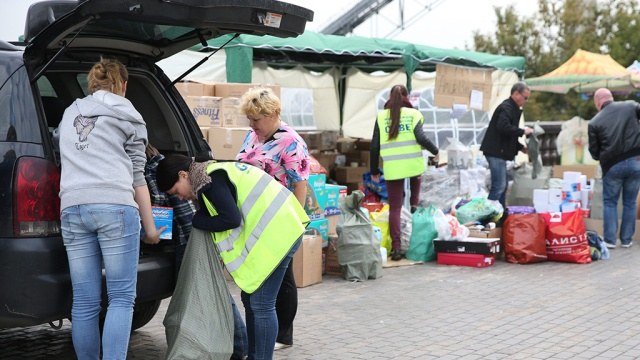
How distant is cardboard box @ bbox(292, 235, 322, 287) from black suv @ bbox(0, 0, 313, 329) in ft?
9.62

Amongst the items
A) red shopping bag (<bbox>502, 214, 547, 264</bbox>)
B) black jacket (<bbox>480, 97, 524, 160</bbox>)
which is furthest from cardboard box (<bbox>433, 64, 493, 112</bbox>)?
red shopping bag (<bbox>502, 214, 547, 264</bbox>)

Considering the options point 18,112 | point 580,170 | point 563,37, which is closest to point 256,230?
point 18,112

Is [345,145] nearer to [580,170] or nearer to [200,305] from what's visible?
[580,170]

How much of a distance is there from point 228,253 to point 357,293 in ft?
10.2

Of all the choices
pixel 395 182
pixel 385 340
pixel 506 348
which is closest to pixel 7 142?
pixel 385 340

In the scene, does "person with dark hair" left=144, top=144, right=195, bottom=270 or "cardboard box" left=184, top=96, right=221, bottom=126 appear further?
"cardboard box" left=184, top=96, right=221, bottom=126

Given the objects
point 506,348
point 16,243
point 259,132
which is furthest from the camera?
point 506,348

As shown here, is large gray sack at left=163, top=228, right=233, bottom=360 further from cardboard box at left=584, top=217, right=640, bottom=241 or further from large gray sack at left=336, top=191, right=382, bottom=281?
cardboard box at left=584, top=217, right=640, bottom=241

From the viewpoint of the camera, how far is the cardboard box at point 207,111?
783 cm

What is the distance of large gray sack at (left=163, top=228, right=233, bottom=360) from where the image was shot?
4.31m

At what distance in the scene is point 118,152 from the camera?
13.1ft

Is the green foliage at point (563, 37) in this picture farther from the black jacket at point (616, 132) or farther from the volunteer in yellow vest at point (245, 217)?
the volunteer in yellow vest at point (245, 217)

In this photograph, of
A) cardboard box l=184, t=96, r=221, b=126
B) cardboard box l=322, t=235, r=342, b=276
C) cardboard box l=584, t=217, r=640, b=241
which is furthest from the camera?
cardboard box l=584, t=217, r=640, b=241

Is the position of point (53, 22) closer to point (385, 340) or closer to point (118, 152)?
point (118, 152)
